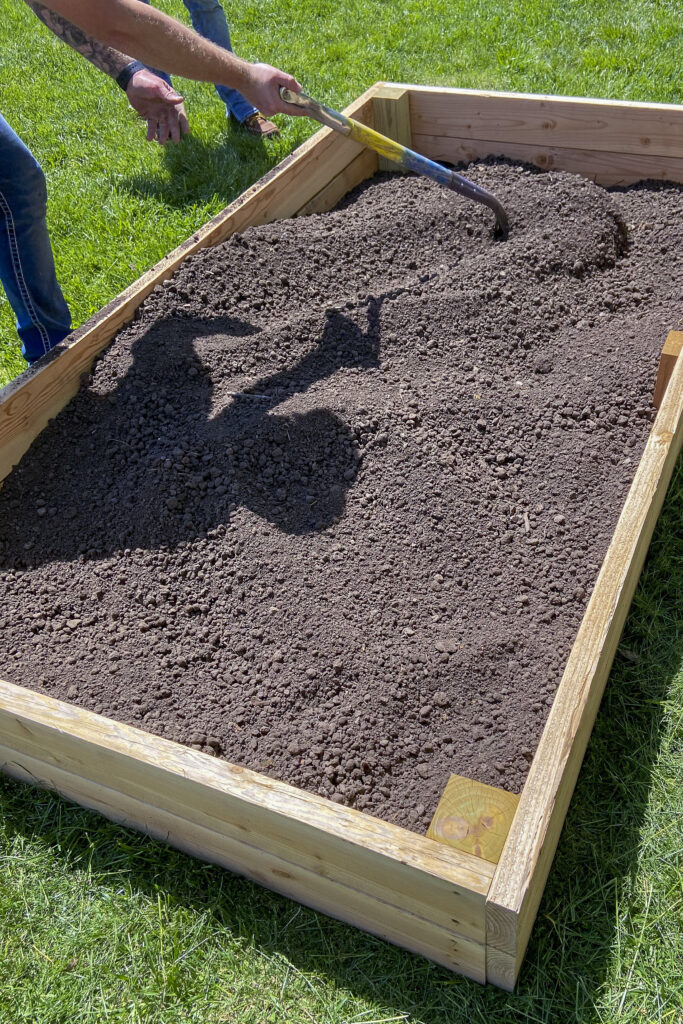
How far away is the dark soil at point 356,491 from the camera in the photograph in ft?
7.11

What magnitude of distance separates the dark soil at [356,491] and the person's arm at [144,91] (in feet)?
1.71

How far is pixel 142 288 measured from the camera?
3.34 metres

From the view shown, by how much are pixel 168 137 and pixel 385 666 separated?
2207 mm

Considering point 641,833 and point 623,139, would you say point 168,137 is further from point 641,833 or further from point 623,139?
point 641,833

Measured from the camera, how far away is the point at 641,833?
203 cm

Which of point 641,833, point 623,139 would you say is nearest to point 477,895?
point 641,833

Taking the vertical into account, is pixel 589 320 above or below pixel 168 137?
below

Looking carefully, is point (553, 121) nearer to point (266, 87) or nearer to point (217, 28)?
point (266, 87)

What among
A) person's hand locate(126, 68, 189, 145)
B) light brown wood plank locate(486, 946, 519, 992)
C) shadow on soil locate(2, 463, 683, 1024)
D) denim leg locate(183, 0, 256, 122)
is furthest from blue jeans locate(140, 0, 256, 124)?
light brown wood plank locate(486, 946, 519, 992)

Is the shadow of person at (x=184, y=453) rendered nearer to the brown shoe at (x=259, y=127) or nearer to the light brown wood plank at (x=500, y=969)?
the light brown wood plank at (x=500, y=969)

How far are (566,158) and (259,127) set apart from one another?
214cm

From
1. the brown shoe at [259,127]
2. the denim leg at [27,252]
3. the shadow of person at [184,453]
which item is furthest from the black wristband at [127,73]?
the brown shoe at [259,127]

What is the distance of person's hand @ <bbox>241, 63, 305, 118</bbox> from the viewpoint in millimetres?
2936

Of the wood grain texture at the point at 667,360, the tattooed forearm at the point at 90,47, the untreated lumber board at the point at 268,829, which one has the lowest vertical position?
the untreated lumber board at the point at 268,829
